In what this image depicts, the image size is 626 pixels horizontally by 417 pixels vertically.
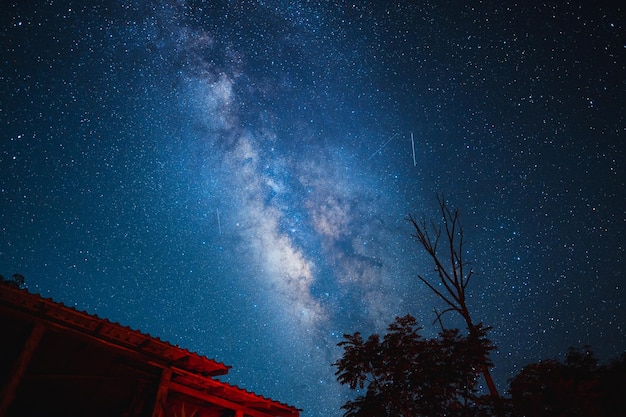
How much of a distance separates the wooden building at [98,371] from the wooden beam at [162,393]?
15mm

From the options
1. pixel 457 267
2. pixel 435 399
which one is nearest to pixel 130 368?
pixel 435 399

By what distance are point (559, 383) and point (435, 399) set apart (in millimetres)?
2942

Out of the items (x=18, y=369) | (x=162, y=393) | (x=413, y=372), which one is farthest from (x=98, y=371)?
(x=413, y=372)

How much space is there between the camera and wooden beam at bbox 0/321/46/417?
471 centimetres

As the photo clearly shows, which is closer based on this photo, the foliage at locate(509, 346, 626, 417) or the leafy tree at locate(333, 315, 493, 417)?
the foliage at locate(509, 346, 626, 417)

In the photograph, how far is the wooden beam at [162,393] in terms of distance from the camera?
19.4 feet

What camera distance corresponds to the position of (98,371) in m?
6.82

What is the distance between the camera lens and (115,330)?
5.95 meters

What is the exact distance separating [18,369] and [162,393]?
2135mm

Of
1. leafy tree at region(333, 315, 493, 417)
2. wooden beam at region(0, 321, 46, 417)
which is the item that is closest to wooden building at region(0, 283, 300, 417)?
wooden beam at region(0, 321, 46, 417)

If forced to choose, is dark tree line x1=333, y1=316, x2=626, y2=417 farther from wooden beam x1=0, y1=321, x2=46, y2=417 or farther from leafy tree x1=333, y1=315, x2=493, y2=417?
wooden beam x1=0, y1=321, x2=46, y2=417

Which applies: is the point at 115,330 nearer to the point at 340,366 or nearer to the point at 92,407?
the point at 92,407

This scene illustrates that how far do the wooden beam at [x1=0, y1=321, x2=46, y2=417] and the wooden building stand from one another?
0.01 metres

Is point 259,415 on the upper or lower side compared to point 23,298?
lower
